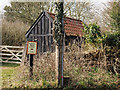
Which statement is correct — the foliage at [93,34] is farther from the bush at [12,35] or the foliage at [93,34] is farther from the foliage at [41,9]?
the foliage at [41,9]

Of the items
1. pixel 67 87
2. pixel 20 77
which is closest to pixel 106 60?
pixel 67 87

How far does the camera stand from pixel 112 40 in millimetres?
7504

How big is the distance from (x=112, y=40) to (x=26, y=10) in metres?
Answer: 15.2

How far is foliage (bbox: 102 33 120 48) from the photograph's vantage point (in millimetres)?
7406

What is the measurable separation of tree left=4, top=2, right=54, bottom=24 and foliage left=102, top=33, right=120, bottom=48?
1319 centimetres

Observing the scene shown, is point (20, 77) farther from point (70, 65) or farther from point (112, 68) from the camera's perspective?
point (112, 68)

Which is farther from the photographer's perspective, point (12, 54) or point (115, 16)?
point (12, 54)

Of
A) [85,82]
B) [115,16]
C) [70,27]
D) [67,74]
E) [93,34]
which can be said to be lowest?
[85,82]

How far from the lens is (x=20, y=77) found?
20.5 ft

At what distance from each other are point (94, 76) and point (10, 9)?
18.6m

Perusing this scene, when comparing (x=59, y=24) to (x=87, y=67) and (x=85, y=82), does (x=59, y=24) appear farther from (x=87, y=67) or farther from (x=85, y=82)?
(x=87, y=67)

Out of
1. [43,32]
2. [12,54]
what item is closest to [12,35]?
[12,54]

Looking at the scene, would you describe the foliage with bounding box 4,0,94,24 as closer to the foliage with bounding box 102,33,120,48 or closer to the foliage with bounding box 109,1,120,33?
the foliage with bounding box 109,1,120,33

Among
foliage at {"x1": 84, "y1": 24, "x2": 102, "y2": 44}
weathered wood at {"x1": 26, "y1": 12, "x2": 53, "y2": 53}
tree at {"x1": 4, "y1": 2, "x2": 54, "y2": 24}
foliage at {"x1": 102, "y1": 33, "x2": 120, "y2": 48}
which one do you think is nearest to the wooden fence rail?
weathered wood at {"x1": 26, "y1": 12, "x2": 53, "y2": 53}
